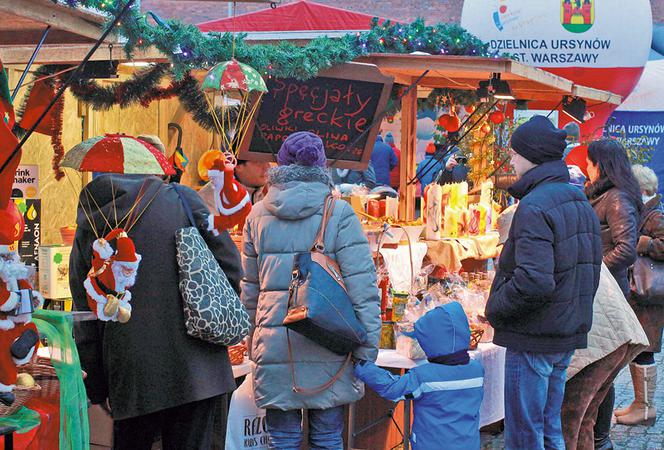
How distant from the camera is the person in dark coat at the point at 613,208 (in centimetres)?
616

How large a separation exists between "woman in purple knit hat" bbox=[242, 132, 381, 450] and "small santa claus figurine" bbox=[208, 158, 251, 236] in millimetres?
793

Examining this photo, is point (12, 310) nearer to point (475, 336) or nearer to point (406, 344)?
point (406, 344)

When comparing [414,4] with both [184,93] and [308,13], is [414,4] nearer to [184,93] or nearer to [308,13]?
[308,13]

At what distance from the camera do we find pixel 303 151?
14.9 feet

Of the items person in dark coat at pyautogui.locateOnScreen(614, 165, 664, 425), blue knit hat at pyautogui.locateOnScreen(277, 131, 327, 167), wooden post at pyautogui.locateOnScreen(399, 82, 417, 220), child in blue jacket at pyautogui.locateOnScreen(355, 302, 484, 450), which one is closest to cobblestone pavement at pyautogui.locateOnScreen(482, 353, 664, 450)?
person in dark coat at pyautogui.locateOnScreen(614, 165, 664, 425)

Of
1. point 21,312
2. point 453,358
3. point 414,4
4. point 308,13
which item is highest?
point 414,4

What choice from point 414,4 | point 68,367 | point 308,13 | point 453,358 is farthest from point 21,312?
point 414,4

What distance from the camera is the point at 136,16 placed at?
4.99 meters

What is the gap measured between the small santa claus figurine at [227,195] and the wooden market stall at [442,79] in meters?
2.60

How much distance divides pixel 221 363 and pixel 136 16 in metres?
Answer: 1.89

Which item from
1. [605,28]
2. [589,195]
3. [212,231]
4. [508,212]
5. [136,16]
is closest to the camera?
[212,231]

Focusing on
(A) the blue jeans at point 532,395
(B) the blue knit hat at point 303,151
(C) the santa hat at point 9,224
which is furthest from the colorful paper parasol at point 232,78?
(C) the santa hat at point 9,224

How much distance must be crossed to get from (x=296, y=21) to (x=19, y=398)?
6810mm

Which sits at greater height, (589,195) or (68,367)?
(589,195)
